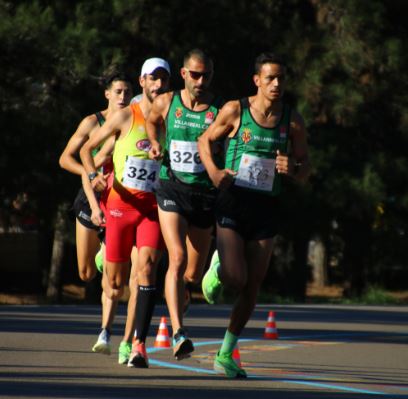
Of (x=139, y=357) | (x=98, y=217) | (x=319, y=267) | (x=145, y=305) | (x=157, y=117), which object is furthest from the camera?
(x=319, y=267)

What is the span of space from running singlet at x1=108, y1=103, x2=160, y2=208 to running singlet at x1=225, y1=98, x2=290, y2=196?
0.97m

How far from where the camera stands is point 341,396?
871cm

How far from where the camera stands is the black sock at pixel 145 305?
404 inches

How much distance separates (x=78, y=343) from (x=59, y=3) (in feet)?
55.1

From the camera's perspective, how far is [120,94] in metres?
11.6

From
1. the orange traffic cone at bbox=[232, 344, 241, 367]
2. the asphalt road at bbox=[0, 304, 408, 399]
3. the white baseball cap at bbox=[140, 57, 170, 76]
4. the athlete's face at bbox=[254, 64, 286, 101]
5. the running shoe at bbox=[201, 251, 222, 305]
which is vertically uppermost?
the white baseball cap at bbox=[140, 57, 170, 76]

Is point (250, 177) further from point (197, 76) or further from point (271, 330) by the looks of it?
point (271, 330)

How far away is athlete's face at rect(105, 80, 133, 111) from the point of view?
1155 centimetres

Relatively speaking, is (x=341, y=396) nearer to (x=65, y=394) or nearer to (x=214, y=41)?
(x=65, y=394)

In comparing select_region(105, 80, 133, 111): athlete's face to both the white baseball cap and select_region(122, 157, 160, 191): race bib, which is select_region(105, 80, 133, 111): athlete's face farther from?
select_region(122, 157, 160, 191): race bib

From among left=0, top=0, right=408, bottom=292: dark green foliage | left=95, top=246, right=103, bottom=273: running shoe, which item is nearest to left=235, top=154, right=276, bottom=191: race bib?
left=95, top=246, right=103, bottom=273: running shoe

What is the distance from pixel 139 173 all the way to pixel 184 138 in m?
0.49

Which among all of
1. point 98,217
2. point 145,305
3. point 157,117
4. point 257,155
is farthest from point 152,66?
point 145,305

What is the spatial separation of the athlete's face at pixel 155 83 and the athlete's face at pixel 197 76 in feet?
1.13
